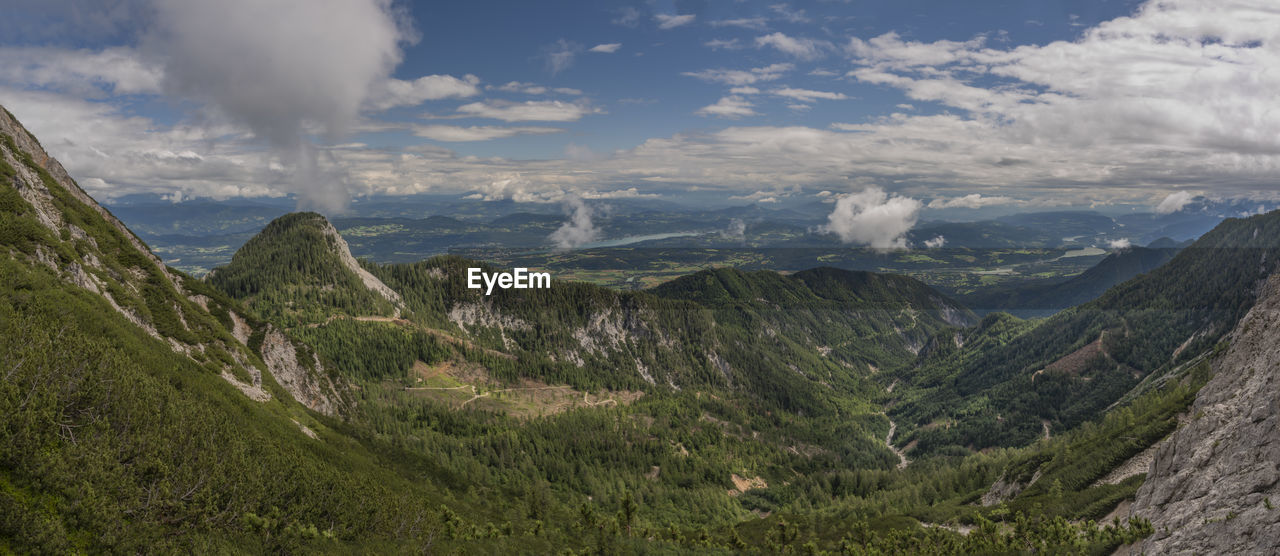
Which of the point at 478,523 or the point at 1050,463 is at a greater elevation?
the point at 478,523

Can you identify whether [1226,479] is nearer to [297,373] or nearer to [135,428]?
[135,428]

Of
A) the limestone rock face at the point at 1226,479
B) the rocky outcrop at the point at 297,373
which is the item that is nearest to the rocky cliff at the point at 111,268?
the rocky outcrop at the point at 297,373

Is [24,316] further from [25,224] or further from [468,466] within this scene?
[468,466]

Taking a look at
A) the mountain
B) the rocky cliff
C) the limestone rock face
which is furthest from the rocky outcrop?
the limestone rock face

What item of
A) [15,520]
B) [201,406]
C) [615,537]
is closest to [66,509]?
[15,520]

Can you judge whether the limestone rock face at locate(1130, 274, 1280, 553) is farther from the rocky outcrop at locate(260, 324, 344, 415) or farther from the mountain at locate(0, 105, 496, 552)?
the rocky outcrop at locate(260, 324, 344, 415)

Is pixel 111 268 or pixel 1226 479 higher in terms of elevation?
pixel 111 268

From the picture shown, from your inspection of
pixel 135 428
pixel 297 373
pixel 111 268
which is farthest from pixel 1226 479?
pixel 297 373

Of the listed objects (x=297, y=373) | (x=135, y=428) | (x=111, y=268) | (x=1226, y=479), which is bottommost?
(x=1226, y=479)

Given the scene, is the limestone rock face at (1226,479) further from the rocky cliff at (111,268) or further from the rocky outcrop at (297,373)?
the rocky outcrop at (297,373)
